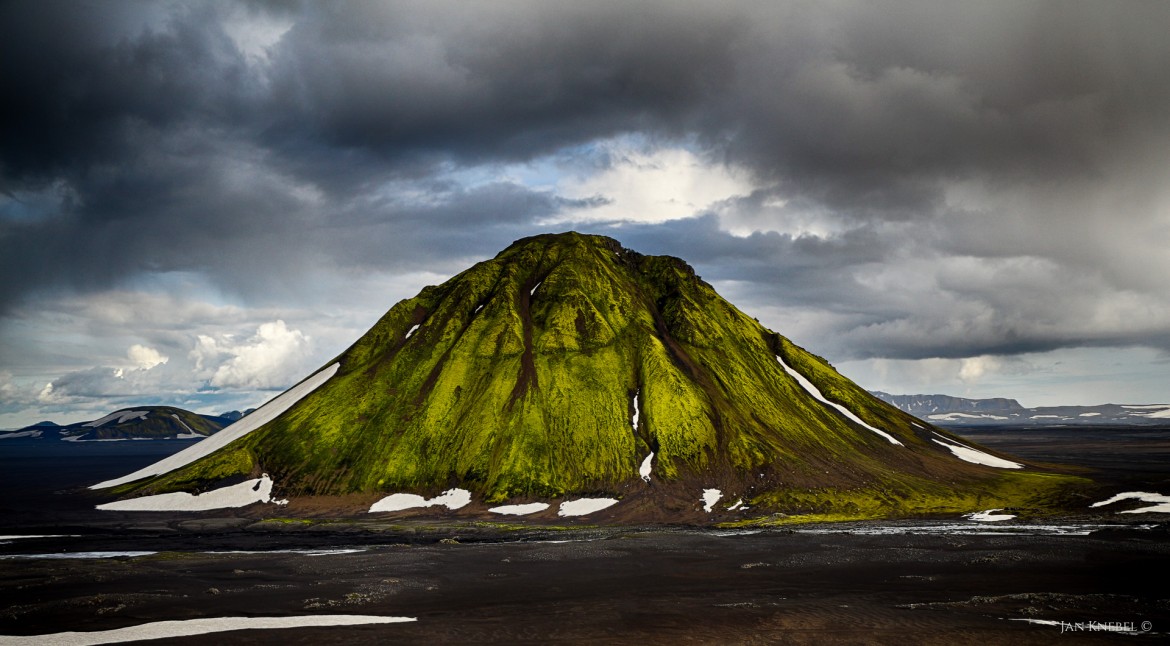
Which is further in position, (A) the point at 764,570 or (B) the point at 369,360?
(B) the point at 369,360

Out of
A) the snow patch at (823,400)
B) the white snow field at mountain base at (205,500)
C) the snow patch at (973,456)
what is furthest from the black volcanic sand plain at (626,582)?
the snow patch at (823,400)

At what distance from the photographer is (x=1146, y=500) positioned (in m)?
113

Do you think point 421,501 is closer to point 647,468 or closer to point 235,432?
point 647,468

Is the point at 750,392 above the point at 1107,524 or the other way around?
above

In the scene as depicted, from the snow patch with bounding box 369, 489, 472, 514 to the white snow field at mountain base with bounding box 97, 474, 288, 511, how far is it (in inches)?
800

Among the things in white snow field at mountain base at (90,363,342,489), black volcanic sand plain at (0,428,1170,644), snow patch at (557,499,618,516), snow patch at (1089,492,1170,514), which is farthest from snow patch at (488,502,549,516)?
snow patch at (1089,492,1170,514)

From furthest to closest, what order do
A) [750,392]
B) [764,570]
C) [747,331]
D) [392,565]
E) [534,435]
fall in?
[747,331], [750,392], [534,435], [392,565], [764,570]

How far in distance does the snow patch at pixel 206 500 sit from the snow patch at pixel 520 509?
45.3 meters

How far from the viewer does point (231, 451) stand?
15275 cm

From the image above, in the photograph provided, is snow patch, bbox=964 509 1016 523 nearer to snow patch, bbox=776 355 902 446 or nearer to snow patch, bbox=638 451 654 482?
snow patch, bbox=776 355 902 446

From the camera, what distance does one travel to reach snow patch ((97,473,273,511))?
434ft

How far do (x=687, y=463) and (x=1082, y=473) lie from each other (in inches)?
3745

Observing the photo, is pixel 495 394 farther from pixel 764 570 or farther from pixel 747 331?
pixel 764 570

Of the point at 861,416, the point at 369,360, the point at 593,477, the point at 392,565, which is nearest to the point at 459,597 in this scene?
the point at 392,565
